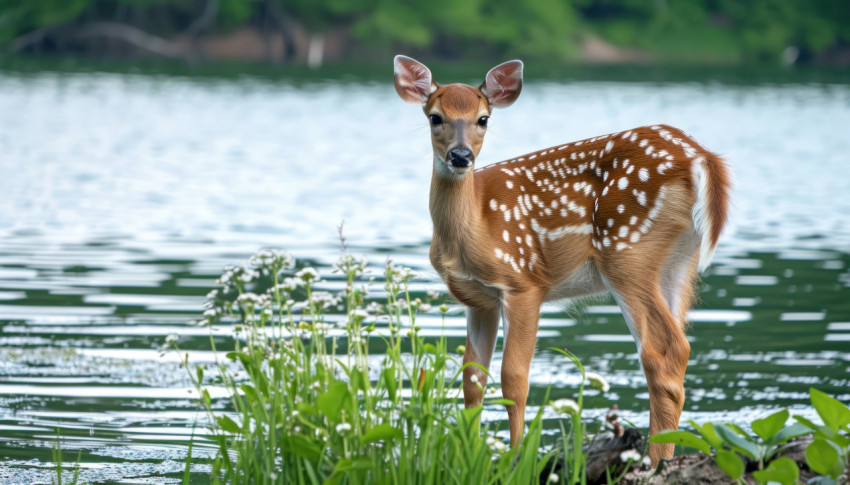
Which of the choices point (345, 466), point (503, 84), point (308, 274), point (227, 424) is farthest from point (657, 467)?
point (503, 84)

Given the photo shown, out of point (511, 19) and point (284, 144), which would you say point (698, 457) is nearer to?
point (284, 144)

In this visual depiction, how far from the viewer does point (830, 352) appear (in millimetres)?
9039

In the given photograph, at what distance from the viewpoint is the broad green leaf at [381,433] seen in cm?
440

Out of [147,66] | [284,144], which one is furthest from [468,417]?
[147,66]

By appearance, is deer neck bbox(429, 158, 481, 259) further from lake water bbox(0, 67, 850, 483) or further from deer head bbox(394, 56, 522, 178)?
lake water bbox(0, 67, 850, 483)

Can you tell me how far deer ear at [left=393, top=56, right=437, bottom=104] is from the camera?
220 inches

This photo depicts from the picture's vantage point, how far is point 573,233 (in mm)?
5812

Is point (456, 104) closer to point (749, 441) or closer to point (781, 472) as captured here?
point (749, 441)

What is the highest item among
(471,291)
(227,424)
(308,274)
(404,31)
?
(404,31)

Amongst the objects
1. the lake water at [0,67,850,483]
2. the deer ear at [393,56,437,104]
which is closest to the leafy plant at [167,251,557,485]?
the deer ear at [393,56,437,104]

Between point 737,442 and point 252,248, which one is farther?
point 252,248

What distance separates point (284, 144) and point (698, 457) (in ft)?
80.4

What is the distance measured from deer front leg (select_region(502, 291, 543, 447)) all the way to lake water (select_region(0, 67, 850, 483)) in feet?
2.48

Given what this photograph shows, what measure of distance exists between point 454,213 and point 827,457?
2.03 meters
